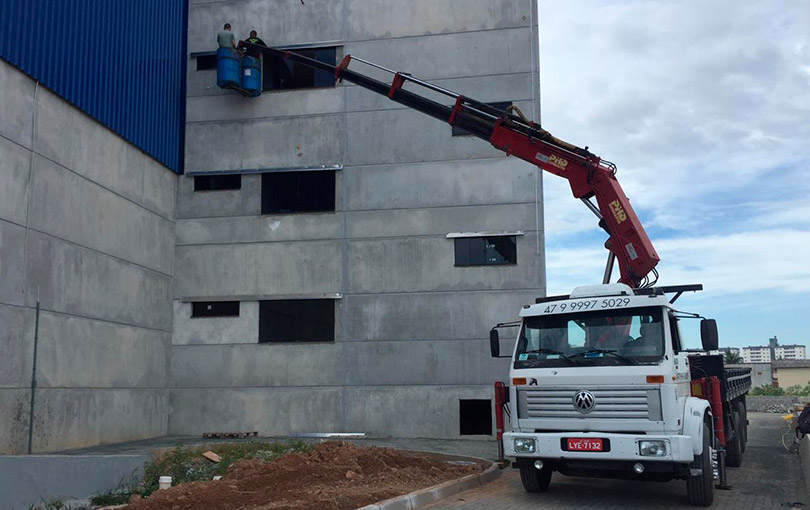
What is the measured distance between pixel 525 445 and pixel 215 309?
13.4 meters

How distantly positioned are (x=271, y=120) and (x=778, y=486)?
16.2 meters

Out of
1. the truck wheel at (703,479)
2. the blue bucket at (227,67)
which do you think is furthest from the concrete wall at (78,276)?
the truck wheel at (703,479)

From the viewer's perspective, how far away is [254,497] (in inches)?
383

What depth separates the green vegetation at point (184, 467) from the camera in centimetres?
1280

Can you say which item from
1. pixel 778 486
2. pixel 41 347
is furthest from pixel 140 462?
pixel 778 486

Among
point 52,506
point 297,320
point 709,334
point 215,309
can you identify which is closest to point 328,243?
point 297,320

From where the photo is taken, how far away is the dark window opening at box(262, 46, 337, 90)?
2194 centimetres

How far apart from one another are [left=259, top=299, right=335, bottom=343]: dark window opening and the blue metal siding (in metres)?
5.25

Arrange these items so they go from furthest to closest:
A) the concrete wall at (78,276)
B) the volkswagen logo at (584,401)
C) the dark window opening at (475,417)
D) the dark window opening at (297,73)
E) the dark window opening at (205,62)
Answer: the dark window opening at (205,62)
the dark window opening at (297,73)
the dark window opening at (475,417)
the concrete wall at (78,276)
the volkswagen logo at (584,401)

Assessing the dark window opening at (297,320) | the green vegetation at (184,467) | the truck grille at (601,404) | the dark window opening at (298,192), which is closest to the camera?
the truck grille at (601,404)

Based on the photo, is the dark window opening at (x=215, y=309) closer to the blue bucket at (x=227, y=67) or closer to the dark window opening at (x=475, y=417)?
the blue bucket at (x=227, y=67)

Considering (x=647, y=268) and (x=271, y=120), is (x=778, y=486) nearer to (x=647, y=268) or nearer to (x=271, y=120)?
(x=647, y=268)

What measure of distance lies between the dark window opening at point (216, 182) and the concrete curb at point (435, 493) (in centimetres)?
1259

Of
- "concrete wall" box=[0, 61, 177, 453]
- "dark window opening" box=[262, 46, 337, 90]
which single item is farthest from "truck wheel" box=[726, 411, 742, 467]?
→ "dark window opening" box=[262, 46, 337, 90]
